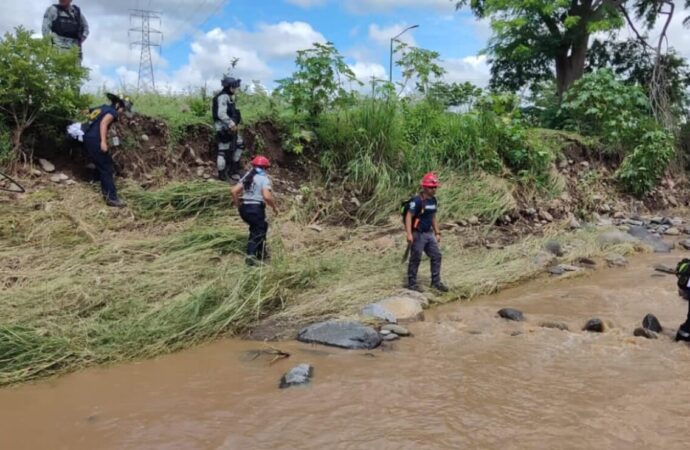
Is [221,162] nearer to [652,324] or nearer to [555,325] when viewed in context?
[555,325]

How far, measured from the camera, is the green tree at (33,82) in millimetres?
7926

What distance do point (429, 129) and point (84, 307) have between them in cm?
756

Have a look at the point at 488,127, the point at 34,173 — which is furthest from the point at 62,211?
the point at 488,127

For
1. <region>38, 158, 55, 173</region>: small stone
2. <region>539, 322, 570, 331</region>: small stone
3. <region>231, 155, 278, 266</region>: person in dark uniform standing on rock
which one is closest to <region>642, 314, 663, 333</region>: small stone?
<region>539, 322, 570, 331</region>: small stone

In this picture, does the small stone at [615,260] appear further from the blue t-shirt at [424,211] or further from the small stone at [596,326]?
the blue t-shirt at [424,211]

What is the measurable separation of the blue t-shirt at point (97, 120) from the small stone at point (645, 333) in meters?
6.86

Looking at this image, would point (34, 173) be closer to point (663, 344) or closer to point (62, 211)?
point (62, 211)

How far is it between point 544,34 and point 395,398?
46.8 ft

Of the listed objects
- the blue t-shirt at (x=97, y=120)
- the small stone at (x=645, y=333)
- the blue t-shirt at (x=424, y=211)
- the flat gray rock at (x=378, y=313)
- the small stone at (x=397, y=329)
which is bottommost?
the small stone at (x=645, y=333)

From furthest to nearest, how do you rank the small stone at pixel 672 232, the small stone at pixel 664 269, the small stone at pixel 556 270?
the small stone at pixel 672 232
the small stone at pixel 664 269
the small stone at pixel 556 270

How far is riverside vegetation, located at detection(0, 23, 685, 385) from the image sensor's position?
574 cm

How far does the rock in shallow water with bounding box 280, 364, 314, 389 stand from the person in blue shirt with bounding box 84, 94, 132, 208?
4717mm

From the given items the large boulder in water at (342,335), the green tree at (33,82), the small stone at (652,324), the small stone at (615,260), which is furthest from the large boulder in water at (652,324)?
the green tree at (33,82)

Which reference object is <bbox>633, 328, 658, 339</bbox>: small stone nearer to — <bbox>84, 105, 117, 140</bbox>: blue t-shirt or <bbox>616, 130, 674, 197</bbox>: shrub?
<bbox>84, 105, 117, 140</bbox>: blue t-shirt
